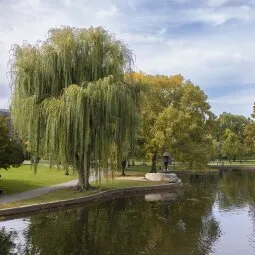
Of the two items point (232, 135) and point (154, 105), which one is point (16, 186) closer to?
point (154, 105)

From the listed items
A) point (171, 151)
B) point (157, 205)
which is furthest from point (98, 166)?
point (171, 151)

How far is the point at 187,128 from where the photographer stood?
47.0 m

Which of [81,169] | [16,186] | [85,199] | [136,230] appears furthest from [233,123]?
[136,230]

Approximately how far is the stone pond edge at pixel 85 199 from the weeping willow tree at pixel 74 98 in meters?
1.91

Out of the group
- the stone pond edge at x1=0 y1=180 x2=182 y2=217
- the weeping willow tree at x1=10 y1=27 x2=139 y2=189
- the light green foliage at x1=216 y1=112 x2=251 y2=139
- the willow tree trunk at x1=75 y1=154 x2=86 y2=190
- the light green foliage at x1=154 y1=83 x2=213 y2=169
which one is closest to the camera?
the stone pond edge at x1=0 y1=180 x2=182 y2=217

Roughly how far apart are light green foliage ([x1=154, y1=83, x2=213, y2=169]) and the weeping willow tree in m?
15.8

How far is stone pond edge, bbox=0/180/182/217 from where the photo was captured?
2156 cm

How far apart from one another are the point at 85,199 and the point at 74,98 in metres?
6.35

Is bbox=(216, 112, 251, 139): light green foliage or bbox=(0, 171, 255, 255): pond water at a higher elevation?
bbox=(216, 112, 251, 139): light green foliage

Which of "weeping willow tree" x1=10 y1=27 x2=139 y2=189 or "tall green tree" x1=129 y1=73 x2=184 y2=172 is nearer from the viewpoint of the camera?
"weeping willow tree" x1=10 y1=27 x2=139 y2=189

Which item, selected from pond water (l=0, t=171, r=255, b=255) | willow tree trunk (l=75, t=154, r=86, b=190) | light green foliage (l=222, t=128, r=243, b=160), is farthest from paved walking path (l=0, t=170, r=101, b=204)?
light green foliage (l=222, t=128, r=243, b=160)

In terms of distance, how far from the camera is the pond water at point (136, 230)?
15.8 metres

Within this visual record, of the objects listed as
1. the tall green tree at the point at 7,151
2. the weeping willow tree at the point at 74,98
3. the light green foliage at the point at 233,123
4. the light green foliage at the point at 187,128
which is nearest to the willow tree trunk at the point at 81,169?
the weeping willow tree at the point at 74,98

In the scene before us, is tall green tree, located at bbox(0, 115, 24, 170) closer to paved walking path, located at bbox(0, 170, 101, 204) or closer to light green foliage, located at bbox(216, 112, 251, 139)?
paved walking path, located at bbox(0, 170, 101, 204)
